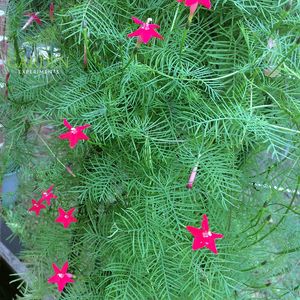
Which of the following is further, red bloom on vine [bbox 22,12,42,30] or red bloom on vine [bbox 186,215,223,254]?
red bloom on vine [bbox 22,12,42,30]

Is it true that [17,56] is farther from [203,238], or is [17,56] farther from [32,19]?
[203,238]

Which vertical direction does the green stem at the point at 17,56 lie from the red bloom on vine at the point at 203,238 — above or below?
above

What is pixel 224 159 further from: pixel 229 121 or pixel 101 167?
pixel 101 167

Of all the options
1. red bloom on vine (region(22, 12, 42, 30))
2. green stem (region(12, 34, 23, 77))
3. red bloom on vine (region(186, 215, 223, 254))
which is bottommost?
red bloom on vine (region(186, 215, 223, 254))

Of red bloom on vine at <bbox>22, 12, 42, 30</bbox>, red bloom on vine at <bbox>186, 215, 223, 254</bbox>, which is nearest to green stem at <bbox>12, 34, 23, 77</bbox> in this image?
red bloom on vine at <bbox>22, 12, 42, 30</bbox>

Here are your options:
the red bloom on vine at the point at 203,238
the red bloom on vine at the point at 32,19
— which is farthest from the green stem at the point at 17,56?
the red bloom on vine at the point at 203,238

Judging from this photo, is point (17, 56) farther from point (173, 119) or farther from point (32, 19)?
point (173, 119)

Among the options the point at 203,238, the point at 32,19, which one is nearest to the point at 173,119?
the point at 203,238

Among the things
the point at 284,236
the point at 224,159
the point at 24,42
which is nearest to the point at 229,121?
the point at 224,159

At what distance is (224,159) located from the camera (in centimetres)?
67

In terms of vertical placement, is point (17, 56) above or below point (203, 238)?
above

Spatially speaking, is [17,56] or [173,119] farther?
[17,56]

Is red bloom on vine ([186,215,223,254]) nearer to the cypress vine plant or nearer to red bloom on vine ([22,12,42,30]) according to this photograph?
the cypress vine plant

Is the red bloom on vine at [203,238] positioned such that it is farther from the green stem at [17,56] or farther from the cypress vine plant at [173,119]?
the green stem at [17,56]
